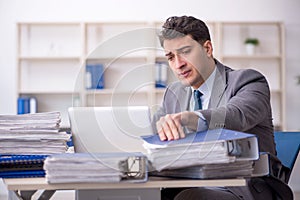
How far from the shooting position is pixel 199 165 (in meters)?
1.20

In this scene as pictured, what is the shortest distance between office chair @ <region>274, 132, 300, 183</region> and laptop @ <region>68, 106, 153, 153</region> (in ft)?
2.12

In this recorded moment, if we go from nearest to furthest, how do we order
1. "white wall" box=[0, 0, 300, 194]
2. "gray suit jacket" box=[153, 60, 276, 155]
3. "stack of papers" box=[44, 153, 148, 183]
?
"stack of papers" box=[44, 153, 148, 183], "gray suit jacket" box=[153, 60, 276, 155], "white wall" box=[0, 0, 300, 194]

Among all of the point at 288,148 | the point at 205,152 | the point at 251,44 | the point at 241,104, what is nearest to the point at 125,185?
the point at 205,152

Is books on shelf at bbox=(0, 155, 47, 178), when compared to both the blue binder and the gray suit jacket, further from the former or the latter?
the blue binder

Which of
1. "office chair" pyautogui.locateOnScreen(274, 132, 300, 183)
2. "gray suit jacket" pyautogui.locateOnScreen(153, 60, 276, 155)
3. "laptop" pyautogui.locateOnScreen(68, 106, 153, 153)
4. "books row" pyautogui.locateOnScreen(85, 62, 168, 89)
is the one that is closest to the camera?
"gray suit jacket" pyautogui.locateOnScreen(153, 60, 276, 155)

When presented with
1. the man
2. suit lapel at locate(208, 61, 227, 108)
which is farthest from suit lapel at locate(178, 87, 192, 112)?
suit lapel at locate(208, 61, 227, 108)

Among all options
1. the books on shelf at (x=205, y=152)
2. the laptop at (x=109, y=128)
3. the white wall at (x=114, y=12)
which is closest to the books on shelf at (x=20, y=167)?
the books on shelf at (x=205, y=152)

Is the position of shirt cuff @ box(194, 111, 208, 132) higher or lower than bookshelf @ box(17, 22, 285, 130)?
lower

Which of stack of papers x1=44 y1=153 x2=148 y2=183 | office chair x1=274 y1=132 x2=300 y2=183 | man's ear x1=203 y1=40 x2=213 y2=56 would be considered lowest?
office chair x1=274 y1=132 x2=300 y2=183

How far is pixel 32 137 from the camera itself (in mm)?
1429

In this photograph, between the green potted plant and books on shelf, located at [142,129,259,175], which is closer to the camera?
books on shelf, located at [142,129,259,175]

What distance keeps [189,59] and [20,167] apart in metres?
0.80

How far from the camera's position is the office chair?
6.84ft

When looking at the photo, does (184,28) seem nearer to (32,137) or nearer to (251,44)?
(32,137)
